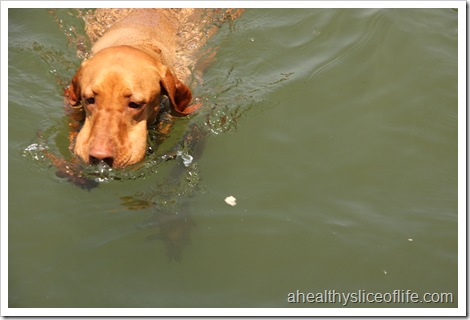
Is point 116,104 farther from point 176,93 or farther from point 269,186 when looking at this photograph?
point 269,186

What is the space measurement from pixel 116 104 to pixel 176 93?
0.77 m

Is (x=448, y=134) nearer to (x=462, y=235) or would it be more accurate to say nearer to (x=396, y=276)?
(x=462, y=235)

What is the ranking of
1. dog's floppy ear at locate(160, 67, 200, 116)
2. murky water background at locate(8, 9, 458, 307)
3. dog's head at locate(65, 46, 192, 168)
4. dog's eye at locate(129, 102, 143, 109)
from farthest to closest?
dog's floppy ear at locate(160, 67, 200, 116), dog's eye at locate(129, 102, 143, 109), dog's head at locate(65, 46, 192, 168), murky water background at locate(8, 9, 458, 307)

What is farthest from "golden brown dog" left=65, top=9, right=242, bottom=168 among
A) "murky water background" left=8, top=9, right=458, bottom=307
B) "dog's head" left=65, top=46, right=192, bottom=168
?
"murky water background" left=8, top=9, right=458, bottom=307

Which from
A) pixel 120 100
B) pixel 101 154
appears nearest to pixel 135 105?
pixel 120 100

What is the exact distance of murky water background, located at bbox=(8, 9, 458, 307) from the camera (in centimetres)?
459

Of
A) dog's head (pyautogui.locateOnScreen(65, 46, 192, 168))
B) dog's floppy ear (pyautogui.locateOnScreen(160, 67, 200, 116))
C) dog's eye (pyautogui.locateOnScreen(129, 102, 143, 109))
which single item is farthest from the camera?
dog's floppy ear (pyautogui.locateOnScreen(160, 67, 200, 116))

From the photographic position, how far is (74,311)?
14.1ft

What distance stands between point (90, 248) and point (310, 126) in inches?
98.2

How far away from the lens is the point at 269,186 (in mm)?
5383

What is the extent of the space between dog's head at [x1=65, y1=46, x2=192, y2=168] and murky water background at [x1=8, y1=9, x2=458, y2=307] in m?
0.46

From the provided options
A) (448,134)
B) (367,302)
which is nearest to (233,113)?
(448,134)

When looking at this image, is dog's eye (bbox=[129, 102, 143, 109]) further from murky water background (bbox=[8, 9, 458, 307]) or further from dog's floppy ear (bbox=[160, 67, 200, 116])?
murky water background (bbox=[8, 9, 458, 307])

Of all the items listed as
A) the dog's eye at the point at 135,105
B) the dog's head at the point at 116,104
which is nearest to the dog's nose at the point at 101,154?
the dog's head at the point at 116,104
